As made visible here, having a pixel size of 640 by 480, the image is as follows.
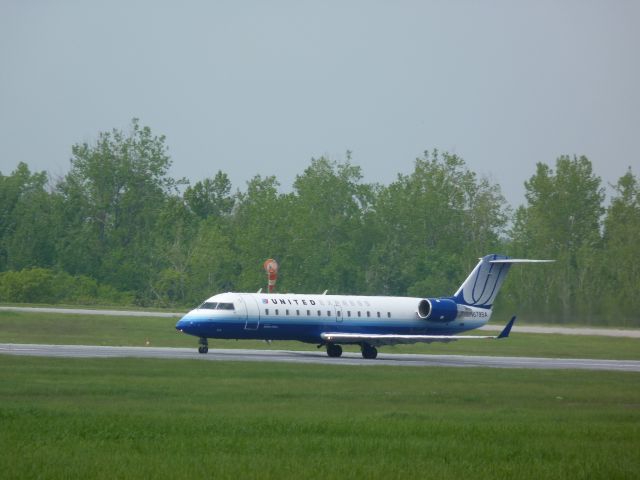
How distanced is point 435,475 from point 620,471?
9.86ft

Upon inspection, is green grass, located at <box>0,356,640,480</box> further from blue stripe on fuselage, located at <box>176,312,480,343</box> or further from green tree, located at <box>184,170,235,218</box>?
green tree, located at <box>184,170,235,218</box>

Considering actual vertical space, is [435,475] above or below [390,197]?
below

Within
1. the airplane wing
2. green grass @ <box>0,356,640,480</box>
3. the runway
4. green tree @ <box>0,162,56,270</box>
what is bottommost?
green grass @ <box>0,356,640,480</box>

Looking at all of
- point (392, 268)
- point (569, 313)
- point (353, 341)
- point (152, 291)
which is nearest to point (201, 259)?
point (152, 291)

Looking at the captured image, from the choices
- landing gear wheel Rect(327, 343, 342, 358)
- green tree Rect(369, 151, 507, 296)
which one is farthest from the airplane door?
green tree Rect(369, 151, 507, 296)

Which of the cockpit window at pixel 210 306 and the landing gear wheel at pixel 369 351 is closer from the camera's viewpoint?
the cockpit window at pixel 210 306

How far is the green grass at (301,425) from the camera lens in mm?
18188

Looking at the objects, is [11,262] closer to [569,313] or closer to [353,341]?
[569,313]

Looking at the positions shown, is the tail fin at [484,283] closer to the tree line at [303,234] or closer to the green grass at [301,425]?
the green grass at [301,425]

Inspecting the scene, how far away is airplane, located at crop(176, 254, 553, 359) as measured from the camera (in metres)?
46.5

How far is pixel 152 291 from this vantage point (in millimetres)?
107312

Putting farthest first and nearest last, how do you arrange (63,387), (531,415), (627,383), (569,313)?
(569,313) → (627,383) → (63,387) → (531,415)

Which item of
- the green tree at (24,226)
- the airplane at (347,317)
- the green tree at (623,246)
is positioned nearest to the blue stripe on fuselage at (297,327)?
the airplane at (347,317)

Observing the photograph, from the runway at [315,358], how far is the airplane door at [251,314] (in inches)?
47.2
